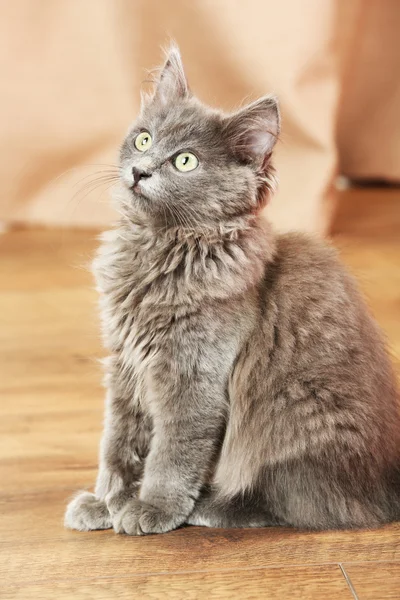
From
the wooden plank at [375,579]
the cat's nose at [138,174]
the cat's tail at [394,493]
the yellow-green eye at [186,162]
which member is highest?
the yellow-green eye at [186,162]

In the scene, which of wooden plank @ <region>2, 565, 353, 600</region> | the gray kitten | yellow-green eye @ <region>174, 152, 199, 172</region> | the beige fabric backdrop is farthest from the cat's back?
the beige fabric backdrop

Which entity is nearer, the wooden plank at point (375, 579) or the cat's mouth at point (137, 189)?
the wooden plank at point (375, 579)

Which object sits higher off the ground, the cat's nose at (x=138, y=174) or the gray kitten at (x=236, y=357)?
the cat's nose at (x=138, y=174)

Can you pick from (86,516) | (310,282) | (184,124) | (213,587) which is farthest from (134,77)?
(213,587)

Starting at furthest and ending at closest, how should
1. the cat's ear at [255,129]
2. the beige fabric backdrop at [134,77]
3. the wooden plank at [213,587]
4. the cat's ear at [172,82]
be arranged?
the beige fabric backdrop at [134,77] < the cat's ear at [172,82] < the cat's ear at [255,129] < the wooden plank at [213,587]

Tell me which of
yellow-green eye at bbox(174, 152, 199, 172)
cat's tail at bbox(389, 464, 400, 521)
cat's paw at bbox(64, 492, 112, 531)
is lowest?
cat's paw at bbox(64, 492, 112, 531)

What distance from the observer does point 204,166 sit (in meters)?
1.43

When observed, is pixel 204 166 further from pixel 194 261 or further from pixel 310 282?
pixel 310 282

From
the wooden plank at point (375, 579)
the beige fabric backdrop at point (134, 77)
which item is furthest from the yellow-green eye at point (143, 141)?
the beige fabric backdrop at point (134, 77)

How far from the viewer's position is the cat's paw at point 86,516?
59.0 inches

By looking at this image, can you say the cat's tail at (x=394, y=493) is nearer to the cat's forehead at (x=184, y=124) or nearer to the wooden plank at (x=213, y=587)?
the wooden plank at (x=213, y=587)

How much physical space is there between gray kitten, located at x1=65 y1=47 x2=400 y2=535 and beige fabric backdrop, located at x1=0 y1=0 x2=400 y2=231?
1409 mm

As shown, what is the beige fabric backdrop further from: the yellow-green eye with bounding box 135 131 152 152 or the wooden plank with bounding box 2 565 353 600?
the wooden plank with bounding box 2 565 353 600

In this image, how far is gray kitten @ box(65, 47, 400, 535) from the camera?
4.70ft
